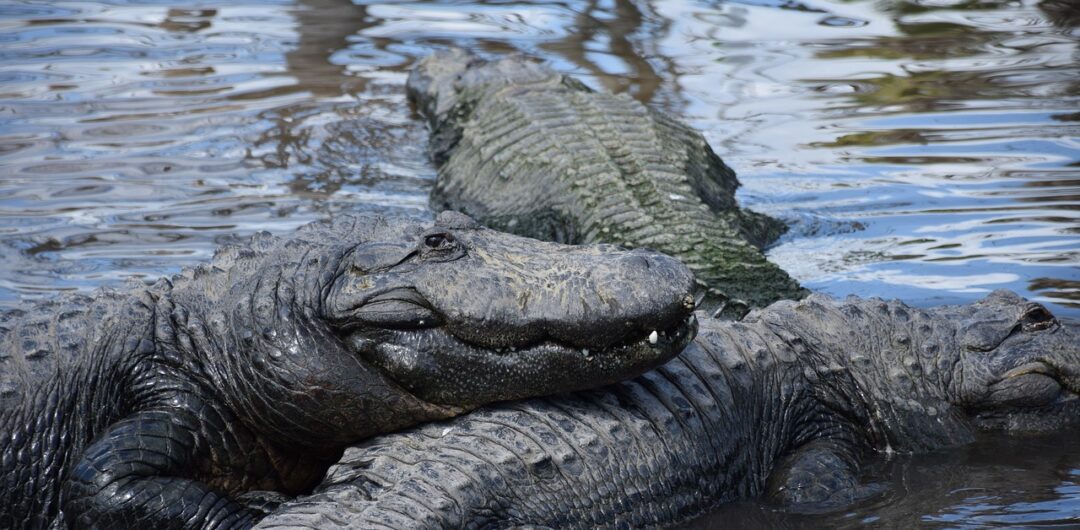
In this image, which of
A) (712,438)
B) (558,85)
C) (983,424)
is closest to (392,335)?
(712,438)

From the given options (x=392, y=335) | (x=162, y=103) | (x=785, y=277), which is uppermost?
(x=392, y=335)

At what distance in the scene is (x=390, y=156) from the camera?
874 cm

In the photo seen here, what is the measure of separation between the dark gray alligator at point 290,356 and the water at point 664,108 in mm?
1030

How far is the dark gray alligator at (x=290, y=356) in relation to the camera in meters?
3.63

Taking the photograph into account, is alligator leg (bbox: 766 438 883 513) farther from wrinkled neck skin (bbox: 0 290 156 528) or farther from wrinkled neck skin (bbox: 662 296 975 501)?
wrinkled neck skin (bbox: 0 290 156 528)

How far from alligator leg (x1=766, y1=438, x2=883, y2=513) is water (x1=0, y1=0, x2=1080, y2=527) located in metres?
0.10

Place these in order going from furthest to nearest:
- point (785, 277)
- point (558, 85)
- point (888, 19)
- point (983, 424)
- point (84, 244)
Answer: point (888, 19) < point (558, 85) < point (84, 244) < point (785, 277) < point (983, 424)

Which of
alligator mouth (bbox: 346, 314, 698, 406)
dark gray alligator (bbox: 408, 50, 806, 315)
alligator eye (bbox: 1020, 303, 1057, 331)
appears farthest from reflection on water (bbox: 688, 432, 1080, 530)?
dark gray alligator (bbox: 408, 50, 806, 315)

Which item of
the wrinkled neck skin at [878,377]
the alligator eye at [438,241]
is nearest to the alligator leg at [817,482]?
the wrinkled neck skin at [878,377]

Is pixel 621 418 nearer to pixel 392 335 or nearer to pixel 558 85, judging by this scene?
pixel 392 335

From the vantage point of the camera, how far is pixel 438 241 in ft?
12.5

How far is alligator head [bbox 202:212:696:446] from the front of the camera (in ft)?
11.8

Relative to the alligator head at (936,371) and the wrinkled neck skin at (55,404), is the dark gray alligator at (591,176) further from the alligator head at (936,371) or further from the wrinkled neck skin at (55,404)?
the wrinkled neck skin at (55,404)

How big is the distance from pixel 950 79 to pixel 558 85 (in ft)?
11.1
